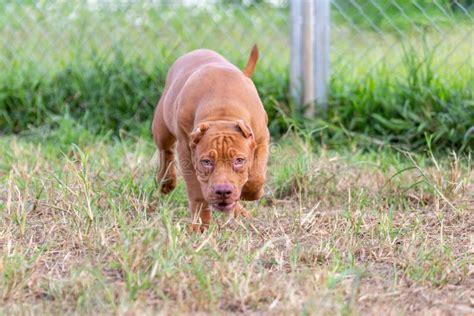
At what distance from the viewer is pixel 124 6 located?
6.98 meters

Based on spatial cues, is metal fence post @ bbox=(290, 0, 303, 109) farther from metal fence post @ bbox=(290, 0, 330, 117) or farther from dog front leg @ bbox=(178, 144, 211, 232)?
dog front leg @ bbox=(178, 144, 211, 232)

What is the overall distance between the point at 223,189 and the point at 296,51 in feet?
8.65

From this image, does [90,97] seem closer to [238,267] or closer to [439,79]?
[439,79]

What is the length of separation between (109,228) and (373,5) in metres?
2.98

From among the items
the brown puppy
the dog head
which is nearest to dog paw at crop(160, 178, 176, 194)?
the brown puppy

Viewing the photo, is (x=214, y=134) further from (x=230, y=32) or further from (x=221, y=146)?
(x=230, y=32)

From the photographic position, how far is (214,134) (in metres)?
3.75

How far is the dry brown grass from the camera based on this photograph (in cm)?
296

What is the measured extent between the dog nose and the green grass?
202 centimetres

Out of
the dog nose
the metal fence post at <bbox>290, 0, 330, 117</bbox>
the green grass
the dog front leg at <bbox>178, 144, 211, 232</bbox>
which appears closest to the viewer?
the dog nose

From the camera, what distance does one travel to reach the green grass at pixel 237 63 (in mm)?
5762

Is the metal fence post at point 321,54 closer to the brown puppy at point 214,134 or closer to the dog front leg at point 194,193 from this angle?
the brown puppy at point 214,134

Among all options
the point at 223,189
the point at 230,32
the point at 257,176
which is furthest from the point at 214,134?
the point at 230,32

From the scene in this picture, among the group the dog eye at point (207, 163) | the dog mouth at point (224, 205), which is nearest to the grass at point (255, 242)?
the dog mouth at point (224, 205)
